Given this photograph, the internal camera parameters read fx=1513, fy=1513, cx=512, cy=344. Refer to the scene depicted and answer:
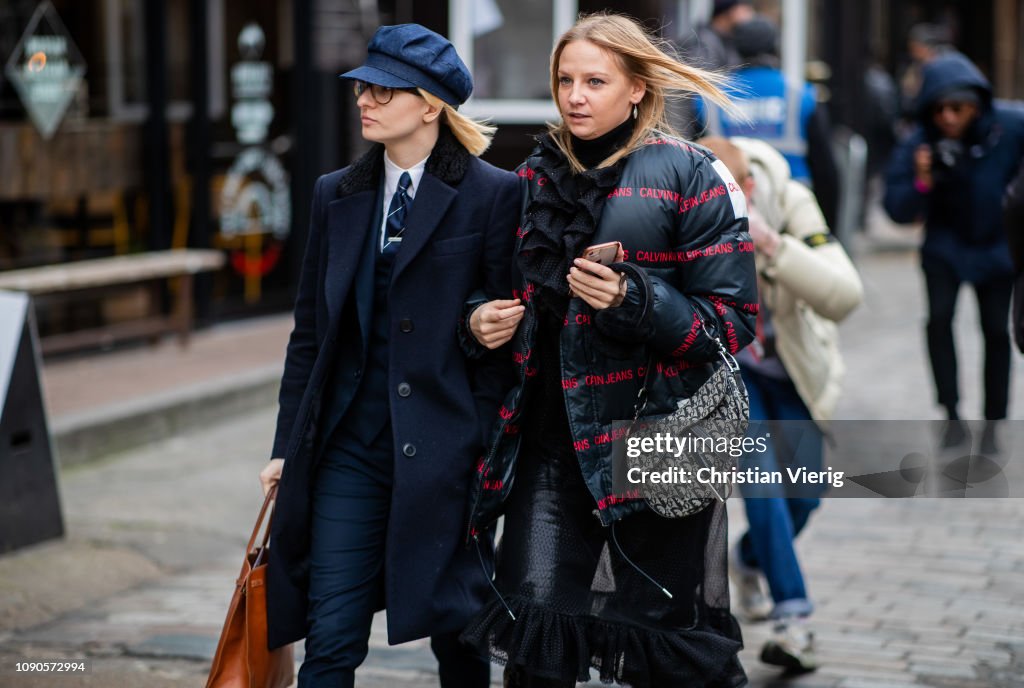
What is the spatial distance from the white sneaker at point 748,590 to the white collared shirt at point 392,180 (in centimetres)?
203

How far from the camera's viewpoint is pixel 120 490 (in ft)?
22.9

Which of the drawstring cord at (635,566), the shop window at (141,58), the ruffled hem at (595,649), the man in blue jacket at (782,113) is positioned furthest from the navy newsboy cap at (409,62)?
the shop window at (141,58)

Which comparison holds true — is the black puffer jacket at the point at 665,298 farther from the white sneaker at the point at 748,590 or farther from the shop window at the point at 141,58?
the shop window at the point at 141,58

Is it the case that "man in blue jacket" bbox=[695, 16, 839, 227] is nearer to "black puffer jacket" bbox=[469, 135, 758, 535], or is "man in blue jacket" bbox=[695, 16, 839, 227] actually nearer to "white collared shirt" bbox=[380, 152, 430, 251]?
"white collared shirt" bbox=[380, 152, 430, 251]

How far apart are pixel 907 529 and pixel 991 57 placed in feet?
82.6

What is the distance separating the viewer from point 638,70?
3389 millimetres

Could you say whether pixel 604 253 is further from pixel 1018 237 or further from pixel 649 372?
pixel 1018 237

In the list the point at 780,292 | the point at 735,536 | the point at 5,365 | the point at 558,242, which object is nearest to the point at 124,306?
the point at 5,365

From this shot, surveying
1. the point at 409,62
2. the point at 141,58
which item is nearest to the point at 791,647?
the point at 409,62

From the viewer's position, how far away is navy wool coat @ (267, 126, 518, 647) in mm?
3516

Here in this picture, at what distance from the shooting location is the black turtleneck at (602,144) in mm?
3414

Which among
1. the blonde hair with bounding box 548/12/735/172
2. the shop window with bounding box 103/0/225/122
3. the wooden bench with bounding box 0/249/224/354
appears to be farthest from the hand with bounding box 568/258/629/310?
the shop window with bounding box 103/0/225/122

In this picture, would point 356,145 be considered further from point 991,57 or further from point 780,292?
point 991,57

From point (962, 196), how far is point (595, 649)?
4292 millimetres
